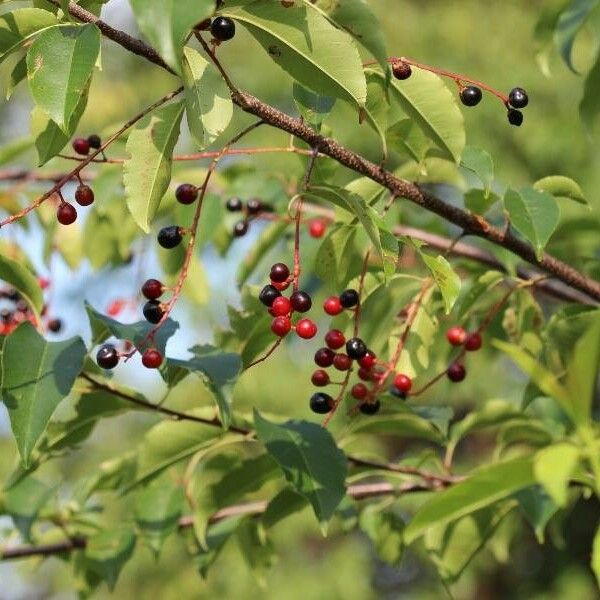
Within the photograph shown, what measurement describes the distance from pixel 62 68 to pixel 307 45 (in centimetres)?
21

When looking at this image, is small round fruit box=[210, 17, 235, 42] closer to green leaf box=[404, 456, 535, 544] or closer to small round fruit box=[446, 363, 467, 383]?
green leaf box=[404, 456, 535, 544]

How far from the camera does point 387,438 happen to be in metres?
7.95

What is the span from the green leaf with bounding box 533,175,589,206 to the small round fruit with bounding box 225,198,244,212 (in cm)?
63

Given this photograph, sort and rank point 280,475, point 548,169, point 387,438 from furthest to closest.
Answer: point 387,438 → point 548,169 → point 280,475

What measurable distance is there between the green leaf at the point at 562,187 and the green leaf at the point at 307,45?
1.36 ft

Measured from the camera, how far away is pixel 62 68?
2.99 feet

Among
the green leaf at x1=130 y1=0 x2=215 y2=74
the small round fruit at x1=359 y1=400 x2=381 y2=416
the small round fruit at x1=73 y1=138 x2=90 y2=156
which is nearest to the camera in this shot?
the green leaf at x1=130 y1=0 x2=215 y2=74

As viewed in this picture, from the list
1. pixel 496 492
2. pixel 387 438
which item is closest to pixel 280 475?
pixel 496 492

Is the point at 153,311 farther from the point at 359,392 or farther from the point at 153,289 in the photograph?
the point at 359,392

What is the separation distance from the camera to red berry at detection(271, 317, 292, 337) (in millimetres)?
1017

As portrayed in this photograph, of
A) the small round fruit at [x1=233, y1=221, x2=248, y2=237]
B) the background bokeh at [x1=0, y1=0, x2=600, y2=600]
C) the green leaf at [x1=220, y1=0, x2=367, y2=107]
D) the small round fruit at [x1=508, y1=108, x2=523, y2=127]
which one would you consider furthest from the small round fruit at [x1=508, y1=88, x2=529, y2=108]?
the background bokeh at [x1=0, y1=0, x2=600, y2=600]

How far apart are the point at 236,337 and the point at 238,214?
0.58m

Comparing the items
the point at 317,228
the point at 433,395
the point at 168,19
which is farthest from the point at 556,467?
the point at 433,395

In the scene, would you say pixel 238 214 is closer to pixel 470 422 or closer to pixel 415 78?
pixel 470 422
